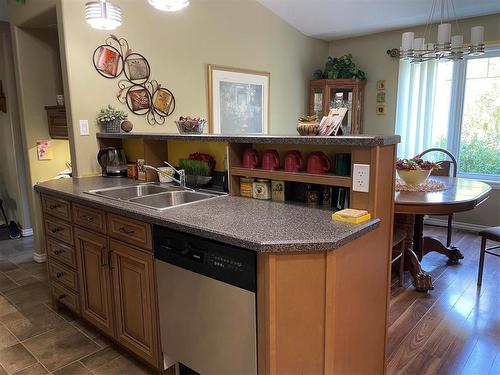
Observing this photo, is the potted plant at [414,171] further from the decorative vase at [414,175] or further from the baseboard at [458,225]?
the baseboard at [458,225]

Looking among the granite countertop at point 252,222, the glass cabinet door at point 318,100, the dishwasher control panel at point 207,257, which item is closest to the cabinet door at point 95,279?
the granite countertop at point 252,222

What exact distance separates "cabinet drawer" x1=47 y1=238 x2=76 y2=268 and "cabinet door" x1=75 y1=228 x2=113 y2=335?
3.8 inches

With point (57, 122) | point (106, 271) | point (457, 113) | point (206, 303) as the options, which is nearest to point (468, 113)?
point (457, 113)

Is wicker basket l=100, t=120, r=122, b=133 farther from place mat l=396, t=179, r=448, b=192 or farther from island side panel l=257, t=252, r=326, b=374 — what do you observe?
place mat l=396, t=179, r=448, b=192

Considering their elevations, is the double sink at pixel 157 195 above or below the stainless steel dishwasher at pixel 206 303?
above

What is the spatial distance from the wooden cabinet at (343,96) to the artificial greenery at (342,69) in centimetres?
6

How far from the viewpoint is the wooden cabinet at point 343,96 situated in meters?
4.84

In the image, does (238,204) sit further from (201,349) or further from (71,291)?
(71,291)

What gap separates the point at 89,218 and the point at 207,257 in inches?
37.8

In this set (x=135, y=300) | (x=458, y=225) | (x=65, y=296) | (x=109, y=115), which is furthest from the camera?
(x=458, y=225)

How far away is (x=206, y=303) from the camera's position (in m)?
1.62

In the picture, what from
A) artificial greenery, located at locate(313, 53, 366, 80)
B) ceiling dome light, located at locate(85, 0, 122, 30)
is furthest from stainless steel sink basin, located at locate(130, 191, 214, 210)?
artificial greenery, located at locate(313, 53, 366, 80)

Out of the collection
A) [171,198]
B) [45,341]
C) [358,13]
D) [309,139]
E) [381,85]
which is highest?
[358,13]

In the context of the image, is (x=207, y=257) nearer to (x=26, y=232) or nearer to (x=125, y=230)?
(x=125, y=230)
